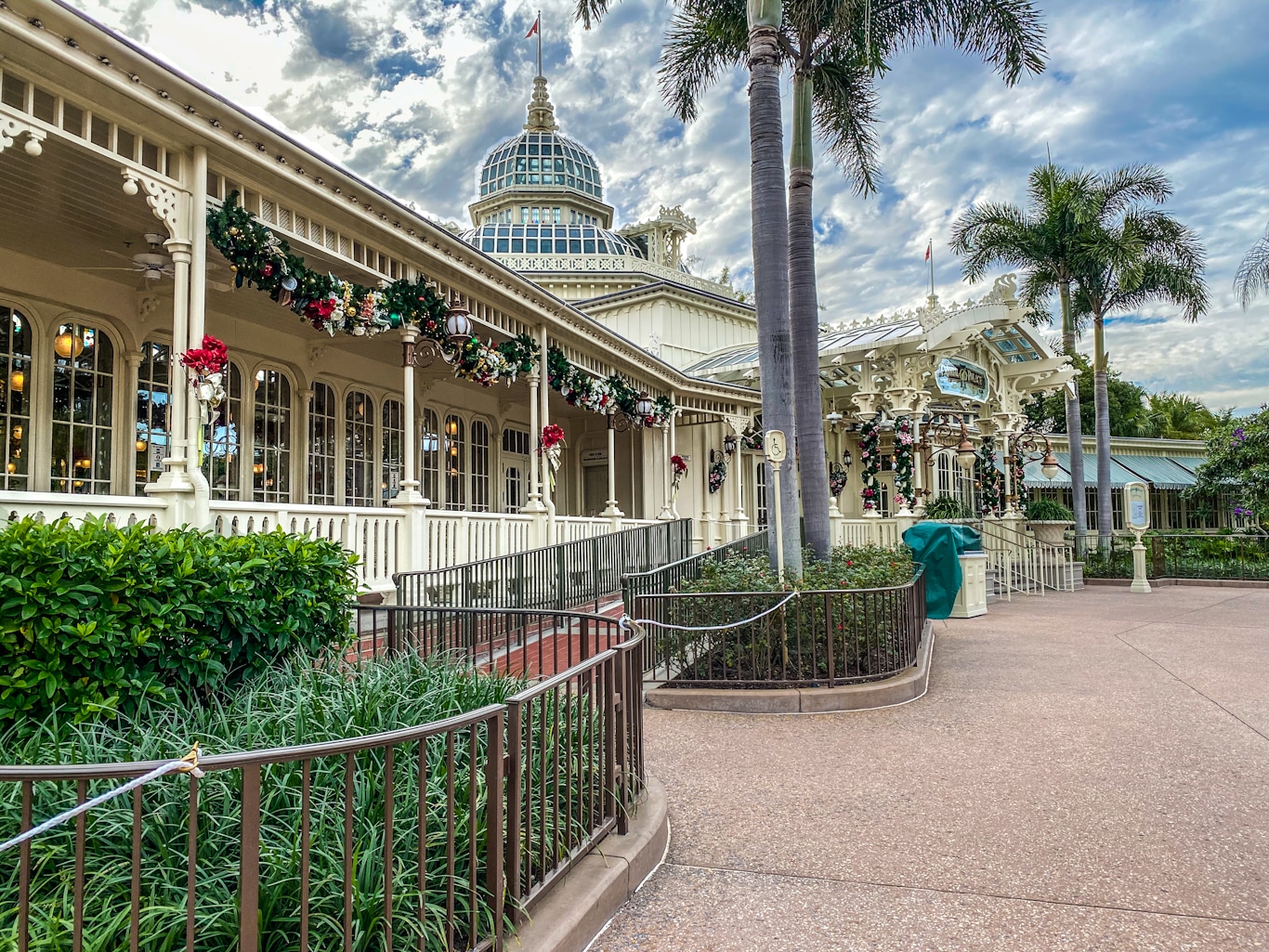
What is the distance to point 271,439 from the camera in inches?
440

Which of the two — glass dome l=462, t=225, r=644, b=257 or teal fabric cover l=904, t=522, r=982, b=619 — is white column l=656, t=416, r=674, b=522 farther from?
glass dome l=462, t=225, r=644, b=257

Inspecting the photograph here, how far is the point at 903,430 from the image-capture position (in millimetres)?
17984

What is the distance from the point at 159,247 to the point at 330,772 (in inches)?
283

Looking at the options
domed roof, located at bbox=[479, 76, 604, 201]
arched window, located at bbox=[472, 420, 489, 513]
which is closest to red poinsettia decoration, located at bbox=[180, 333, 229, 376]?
arched window, located at bbox=[472, 420, 489, 513]

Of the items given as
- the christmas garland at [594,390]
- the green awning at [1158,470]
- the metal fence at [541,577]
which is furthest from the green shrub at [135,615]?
the green awning at [1158,470]

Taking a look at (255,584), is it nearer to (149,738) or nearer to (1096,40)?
(149,738)

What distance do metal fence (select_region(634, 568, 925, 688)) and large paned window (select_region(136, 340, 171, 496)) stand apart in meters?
6.21

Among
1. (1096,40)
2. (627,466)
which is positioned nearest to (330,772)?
(627,466)

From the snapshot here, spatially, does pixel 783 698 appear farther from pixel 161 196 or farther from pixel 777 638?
pixel 161 196

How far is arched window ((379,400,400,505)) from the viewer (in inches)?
520

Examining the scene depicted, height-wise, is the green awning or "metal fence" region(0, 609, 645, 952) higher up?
the green awning

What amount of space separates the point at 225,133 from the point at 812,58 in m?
9.45

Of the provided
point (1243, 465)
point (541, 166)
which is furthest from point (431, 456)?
point (1243, 465)

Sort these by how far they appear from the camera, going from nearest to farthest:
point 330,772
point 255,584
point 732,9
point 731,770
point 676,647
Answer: point 330,772
point 255,584
point 731,770
point 676,647
point 732,9
